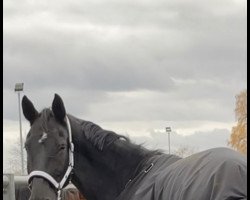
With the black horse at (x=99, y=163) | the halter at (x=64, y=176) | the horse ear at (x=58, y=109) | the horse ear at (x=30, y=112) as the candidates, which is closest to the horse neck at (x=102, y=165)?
the black horse at (x=99, y=163)

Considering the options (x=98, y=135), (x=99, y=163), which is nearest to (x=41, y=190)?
(x=99, y=163)

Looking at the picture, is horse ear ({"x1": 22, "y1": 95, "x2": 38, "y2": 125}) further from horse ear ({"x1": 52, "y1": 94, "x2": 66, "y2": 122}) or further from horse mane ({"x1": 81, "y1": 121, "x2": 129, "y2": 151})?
horse mane ({"x1": 81, "y1": 121, "x2": 129, "y2": 151})

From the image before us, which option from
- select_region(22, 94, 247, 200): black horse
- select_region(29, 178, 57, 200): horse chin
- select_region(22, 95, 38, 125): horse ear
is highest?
select_region(22, 95, 38, 125): horse ear

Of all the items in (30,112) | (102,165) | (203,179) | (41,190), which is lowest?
(41,190)

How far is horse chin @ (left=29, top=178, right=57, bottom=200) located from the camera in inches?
221

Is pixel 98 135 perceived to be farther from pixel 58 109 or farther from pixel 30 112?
pixel 30 112

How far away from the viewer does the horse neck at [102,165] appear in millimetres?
6188

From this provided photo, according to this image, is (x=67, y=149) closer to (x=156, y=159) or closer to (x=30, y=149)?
(x=30, y=149)

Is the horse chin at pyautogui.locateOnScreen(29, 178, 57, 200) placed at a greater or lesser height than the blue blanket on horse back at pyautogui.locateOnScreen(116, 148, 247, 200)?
lesser

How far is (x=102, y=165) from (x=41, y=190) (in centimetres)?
84

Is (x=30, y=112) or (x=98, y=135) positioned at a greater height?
(x=30, y=112)

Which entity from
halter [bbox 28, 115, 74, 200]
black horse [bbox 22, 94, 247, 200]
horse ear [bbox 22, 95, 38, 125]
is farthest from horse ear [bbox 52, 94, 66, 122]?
horse ear [bbox 22, 95, 38, 125]

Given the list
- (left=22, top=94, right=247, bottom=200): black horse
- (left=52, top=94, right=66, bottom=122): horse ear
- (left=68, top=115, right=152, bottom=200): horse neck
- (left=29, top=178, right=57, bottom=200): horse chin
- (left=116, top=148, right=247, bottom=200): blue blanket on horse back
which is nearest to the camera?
(left=116, top=148, right=247, bottom=200): blue blanket on horse back

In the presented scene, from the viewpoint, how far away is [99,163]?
6.23 meters
